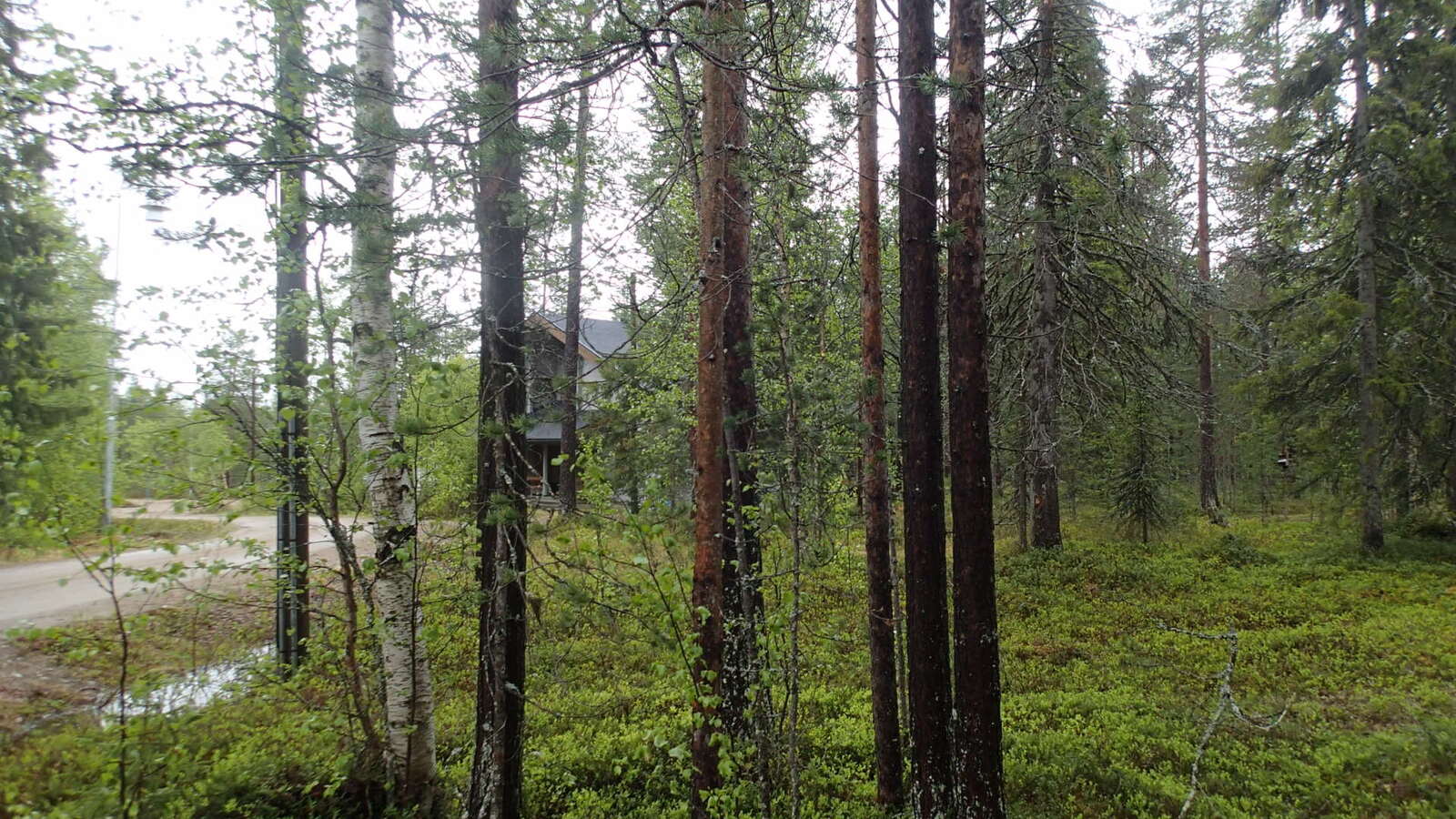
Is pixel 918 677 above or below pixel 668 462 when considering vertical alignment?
below

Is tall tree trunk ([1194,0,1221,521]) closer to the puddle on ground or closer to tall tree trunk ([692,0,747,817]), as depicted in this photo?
tall tree trunk ([692,0,747,817])

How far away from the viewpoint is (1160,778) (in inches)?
221

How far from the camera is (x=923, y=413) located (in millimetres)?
5004

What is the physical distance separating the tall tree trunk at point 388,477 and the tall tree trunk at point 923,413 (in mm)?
3810

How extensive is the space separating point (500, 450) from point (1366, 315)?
1607 cm

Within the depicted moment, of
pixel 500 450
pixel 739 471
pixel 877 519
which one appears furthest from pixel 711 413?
pixel 877 519

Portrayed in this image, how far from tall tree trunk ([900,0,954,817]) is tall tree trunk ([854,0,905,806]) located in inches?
14.7

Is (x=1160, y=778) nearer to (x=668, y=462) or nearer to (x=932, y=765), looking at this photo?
(x=932, y=765)

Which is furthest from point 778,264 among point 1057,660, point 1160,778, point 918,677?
point 1057,660

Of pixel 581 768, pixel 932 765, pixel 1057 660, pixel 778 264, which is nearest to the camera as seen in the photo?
pixel 932 765

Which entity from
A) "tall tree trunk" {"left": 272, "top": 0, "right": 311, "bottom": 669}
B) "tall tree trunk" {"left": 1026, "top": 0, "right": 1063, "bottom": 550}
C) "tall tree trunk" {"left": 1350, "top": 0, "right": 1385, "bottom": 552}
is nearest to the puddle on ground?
"tall tree trunk" {"left": 272, "top": 0, "right": 311, "bottom": 669}

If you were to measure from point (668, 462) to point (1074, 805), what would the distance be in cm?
470

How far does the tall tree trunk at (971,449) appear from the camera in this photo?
4566mm

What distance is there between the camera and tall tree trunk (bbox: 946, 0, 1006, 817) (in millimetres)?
4566
